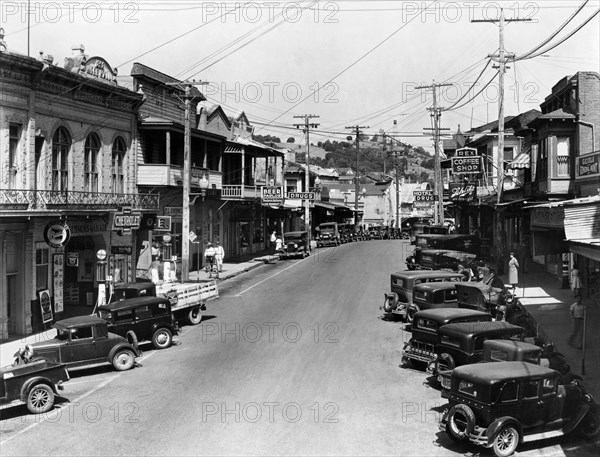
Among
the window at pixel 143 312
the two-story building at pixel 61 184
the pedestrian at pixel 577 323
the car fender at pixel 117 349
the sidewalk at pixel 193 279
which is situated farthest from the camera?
the two-story building at pixel 61 184

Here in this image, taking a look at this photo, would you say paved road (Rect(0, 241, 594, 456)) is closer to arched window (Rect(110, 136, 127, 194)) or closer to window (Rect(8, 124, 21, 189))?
→ window (Rect(8, 124, 21, 189))

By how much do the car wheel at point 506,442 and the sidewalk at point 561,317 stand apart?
4.25 meters

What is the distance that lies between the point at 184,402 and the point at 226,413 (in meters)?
1.37

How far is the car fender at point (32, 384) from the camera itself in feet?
47.4

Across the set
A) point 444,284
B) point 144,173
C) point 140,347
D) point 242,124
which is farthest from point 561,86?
point 242,124

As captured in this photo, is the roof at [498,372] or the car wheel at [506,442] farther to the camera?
the roof at [498,372]

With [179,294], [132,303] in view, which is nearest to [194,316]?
[179,294]

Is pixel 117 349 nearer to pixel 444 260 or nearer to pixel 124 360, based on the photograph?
pixel 124 360

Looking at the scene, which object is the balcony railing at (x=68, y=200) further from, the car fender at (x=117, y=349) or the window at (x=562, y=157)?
the window at (x=562, y=157)

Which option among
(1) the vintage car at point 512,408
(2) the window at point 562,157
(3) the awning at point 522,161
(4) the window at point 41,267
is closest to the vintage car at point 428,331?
(1) the vintage car at point 512,408

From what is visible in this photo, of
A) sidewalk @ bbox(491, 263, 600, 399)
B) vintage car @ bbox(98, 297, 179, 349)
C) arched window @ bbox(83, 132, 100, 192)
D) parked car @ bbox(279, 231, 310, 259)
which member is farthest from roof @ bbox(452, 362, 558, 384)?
parked car @ bbox(279, 231, 310, 259)

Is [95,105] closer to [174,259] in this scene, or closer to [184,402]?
[174,259]

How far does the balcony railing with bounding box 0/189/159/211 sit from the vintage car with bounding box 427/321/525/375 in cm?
1554

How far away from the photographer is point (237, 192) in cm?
4634
